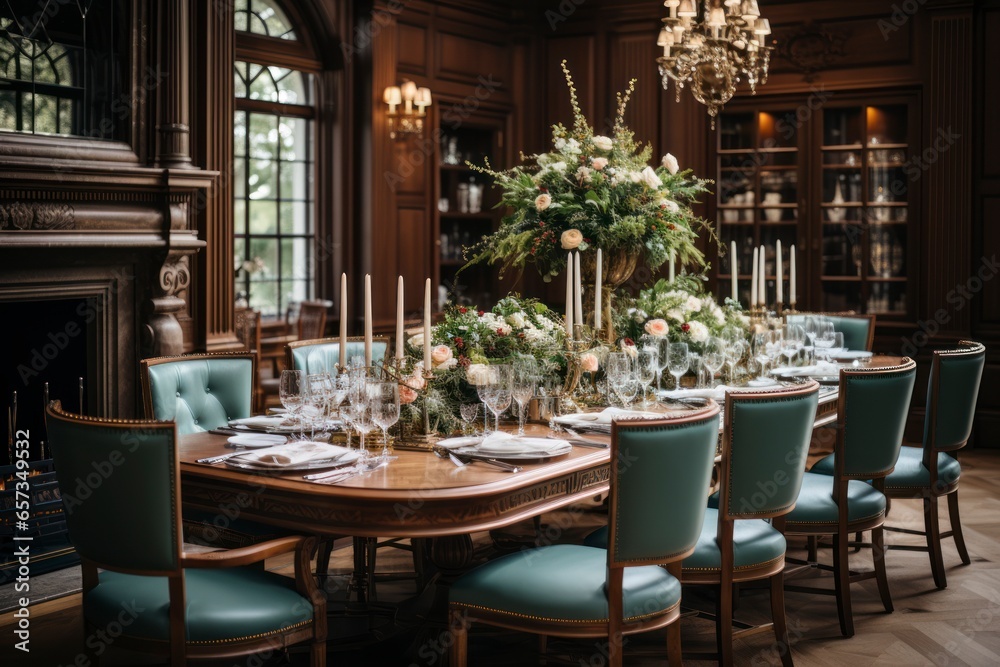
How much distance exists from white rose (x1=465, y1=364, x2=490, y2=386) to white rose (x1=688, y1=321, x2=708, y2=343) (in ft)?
4.21

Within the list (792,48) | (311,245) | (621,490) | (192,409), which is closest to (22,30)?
(192,409)

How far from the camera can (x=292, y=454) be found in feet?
9.52

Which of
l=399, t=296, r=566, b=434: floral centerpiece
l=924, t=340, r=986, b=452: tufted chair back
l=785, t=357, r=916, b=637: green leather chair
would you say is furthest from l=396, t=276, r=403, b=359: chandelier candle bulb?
l=924, t=340, r=986, b=452: tufted chair back

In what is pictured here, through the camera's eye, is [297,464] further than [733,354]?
No

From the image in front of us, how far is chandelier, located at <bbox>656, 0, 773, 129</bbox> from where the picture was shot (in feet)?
15.2

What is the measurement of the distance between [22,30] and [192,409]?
2264 millimetres

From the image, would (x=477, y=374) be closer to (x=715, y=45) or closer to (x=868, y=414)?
(x=868, y=414)

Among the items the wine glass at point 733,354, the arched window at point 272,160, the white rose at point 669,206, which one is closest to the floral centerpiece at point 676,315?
the wine glass at point 733,354

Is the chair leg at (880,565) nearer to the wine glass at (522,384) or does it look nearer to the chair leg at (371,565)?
the wine glass at (522,384)

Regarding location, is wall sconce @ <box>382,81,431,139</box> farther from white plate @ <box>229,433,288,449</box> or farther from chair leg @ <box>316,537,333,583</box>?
white plate @ <box>229,433,288,449</box>

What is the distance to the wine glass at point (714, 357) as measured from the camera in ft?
13.4

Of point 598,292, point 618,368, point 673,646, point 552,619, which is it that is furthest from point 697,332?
point 552,619

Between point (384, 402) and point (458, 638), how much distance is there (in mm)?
646

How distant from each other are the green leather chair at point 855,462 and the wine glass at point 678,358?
0.56 metres
